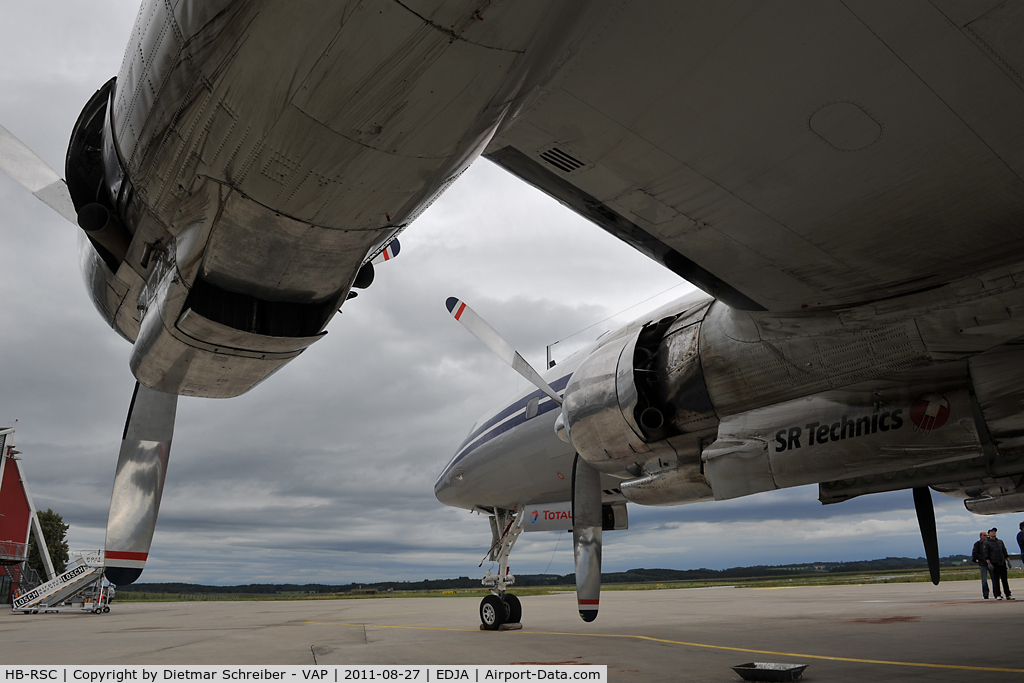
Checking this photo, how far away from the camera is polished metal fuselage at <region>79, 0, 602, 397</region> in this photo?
188 centimetres

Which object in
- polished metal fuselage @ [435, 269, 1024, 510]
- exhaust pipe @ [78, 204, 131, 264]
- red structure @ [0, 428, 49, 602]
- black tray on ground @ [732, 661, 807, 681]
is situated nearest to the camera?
exhaust pipe @ [78, 204, 131, 264]

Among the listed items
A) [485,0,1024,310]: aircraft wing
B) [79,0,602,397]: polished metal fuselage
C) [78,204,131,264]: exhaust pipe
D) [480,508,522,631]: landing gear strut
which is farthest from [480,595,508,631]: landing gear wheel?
[78,204,131,264]: exhaust pipe

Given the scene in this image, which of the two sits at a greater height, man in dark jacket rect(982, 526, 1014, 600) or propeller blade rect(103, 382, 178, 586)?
propeller blade rect(103, 382, 178, 586)

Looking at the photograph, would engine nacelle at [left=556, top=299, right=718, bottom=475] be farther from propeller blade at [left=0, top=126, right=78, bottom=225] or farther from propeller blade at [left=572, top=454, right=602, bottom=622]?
propeller blade at [left=0, top=126, right=78, bottom=225]

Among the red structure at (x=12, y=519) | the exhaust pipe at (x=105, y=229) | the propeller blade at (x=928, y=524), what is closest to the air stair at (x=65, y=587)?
the red structure at (x=12, y=519)

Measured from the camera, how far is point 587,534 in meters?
7.63

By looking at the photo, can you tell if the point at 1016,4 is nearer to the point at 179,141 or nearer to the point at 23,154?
the point at 179,141

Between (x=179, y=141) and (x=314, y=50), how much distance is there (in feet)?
3.03

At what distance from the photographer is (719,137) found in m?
3.27

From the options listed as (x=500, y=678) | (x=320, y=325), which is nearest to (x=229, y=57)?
(x=320, y=325)

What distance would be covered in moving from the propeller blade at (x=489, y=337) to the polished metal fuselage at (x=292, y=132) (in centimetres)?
465

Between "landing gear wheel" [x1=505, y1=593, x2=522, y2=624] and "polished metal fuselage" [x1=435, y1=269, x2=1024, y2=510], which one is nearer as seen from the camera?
"polished metal fuselage" [x1=435, y1=269, x2=1024, y2=510]

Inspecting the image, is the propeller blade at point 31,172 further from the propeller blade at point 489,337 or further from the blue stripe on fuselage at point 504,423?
the blue stripe on fuselage at point 504,423

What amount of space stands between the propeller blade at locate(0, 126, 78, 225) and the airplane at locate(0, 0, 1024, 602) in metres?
0.02
